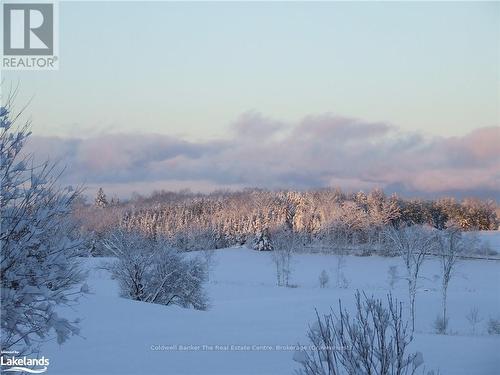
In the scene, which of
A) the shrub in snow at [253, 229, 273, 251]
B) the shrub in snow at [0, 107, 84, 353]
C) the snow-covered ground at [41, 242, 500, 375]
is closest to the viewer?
the shrub in snow at [0, 107, 84, 353]

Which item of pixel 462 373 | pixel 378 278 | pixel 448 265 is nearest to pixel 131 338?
pixel 462 373

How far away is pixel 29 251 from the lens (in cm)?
530

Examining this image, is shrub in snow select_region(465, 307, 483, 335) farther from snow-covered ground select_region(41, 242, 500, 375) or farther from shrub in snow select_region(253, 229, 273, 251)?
shrub in snow select_region(253, 229, 273, 251)

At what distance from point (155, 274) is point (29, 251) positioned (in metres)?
20.5

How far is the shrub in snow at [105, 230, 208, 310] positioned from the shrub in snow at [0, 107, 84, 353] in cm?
1913

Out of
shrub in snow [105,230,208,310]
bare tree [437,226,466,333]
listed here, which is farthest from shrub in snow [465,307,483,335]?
shrub in snow [105,230,208,310]

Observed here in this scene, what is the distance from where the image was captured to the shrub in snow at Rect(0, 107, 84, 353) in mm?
5102

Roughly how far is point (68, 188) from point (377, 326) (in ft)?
11.6

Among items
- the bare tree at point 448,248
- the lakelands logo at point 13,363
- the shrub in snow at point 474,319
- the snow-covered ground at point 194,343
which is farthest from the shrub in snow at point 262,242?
the lakelands logo at point 13,363

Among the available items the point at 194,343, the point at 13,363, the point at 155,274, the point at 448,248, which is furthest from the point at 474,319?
the point at 13,363

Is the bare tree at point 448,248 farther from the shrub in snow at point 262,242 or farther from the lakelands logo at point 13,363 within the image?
the shrub in snow at point 262,242

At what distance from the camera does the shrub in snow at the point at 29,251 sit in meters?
5.10

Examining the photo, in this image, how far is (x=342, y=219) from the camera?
7262cm

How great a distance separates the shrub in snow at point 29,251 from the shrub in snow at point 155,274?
62.8ft
